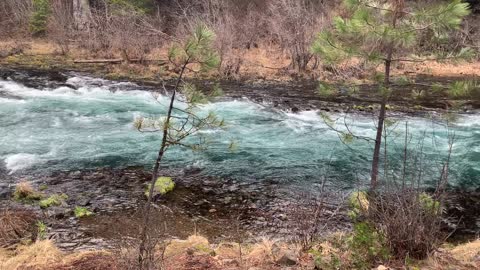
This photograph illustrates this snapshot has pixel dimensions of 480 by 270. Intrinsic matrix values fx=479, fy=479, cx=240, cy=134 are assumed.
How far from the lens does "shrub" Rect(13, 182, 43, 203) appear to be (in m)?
7.47

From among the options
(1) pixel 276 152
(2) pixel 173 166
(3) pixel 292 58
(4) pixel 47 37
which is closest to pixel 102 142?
(2) pixel 173 166

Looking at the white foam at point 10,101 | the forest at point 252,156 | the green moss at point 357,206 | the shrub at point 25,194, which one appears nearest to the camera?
the forest at point 252,156

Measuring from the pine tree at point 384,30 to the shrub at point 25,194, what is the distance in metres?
4.86

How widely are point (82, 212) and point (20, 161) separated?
2.84 m

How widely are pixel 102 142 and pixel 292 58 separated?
→ 11.2 metres

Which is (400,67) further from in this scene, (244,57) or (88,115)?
(88,115)

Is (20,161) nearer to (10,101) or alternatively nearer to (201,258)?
(10,101)

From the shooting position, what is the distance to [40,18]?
25.5 m

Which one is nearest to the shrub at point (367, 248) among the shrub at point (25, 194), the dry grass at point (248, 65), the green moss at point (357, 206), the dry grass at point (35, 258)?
the green moss at point (357, 206)

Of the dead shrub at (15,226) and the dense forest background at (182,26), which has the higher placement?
the dense forest background at (182,26)

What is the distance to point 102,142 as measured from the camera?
34.8 ft

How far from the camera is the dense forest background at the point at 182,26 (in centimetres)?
1977

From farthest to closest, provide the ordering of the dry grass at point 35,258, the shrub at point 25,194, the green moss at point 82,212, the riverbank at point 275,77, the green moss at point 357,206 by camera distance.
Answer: the riverbank at point 275,77
the shrub at point 25,194
the green moss at point 82,212
the green moss at point 357,206
the dry grass at point 35,258

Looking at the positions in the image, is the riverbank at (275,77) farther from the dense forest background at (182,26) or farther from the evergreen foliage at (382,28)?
the evergreen foliage at (382,28)
